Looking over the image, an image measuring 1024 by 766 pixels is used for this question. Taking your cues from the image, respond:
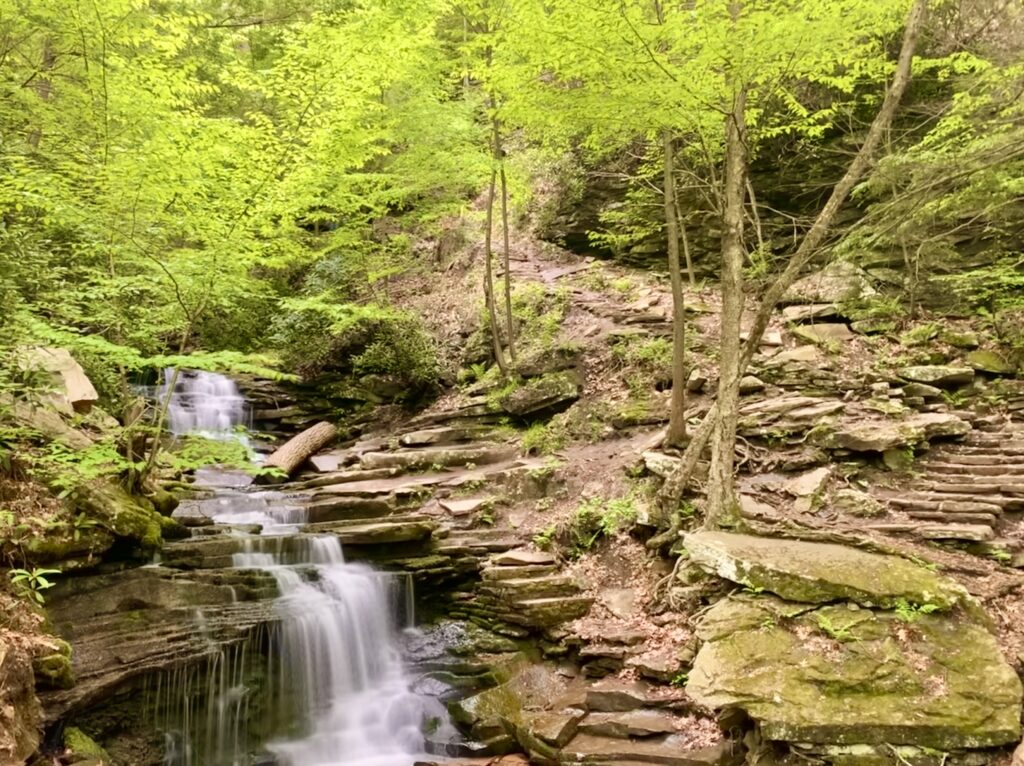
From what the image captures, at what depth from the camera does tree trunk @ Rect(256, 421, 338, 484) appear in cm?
1179

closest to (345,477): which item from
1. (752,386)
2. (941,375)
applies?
(752,386)

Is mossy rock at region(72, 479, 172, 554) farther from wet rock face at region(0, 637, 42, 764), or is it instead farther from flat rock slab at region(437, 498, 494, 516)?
flat rock slab at region(437, 498, 494, 516)

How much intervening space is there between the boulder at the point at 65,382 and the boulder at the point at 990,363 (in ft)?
41.0

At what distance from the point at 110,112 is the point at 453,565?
23.3 ft

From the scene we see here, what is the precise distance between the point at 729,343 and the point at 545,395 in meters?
5.19

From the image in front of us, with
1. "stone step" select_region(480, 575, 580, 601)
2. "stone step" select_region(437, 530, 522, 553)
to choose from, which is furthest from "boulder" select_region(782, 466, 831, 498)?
"stone step" select_region(437, 530, 522, 553)

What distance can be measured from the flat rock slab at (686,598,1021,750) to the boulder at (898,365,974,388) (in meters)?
5.37

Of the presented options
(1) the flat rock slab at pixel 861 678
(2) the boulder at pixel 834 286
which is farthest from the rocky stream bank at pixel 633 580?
(2) the boulder at pixel 834 286

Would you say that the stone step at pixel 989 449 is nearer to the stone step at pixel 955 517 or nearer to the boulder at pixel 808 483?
the stone step at pixel 955 517

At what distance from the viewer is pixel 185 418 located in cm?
1295

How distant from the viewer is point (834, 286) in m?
12.1

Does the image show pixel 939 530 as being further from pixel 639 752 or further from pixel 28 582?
pixel 28 582

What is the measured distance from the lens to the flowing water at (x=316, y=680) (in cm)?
640

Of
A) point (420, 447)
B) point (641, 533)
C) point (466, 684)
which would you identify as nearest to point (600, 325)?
point (420, 447)
